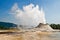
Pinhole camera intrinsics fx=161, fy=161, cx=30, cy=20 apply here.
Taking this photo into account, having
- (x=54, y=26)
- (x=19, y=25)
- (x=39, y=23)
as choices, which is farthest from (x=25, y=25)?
(x=54, y=26)

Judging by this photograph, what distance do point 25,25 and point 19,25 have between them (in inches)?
49.9

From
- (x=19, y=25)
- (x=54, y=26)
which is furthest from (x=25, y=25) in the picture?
(x=54, y=26)

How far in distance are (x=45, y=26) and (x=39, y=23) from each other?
2619 mm

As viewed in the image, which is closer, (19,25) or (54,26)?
(19,25)

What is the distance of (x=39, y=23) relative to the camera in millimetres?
36500

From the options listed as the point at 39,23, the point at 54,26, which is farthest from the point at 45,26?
the point at 54,26

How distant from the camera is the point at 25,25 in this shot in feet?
112

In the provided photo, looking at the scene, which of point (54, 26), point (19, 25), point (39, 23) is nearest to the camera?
point (19, 25)

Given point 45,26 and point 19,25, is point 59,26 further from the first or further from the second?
point 19,25

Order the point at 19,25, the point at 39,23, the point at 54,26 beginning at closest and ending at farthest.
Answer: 1. the point at 19,25
2. the point at 39,23
3. the point at 54,26

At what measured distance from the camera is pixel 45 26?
3422 centimetres

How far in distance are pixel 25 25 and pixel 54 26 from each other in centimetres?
847

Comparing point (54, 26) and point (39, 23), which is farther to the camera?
point (54, 26)

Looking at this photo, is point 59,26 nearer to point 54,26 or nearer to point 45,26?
point 54,26
